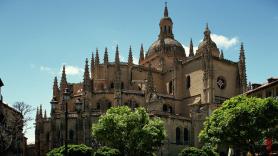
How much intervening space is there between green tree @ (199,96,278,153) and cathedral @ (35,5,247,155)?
17.7 m

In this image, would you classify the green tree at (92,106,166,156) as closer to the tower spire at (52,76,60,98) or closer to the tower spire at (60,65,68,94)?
the tower spire at (60,65,68,94)

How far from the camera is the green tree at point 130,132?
4791 centimetres

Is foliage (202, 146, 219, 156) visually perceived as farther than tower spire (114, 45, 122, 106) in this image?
No

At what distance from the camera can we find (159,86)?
2859 inches

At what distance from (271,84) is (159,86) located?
27.6m

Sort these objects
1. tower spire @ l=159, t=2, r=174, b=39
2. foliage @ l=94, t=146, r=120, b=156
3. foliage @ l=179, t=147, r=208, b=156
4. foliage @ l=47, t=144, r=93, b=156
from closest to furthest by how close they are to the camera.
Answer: foliage @ l=94, t=146, r=120, b=156 → foliage @ l=47, t=144, r=93, b=156 → foliage @ l=179, t=147, r=208, b=156 → tower spire @ l=159, t=2, r=174, b=39

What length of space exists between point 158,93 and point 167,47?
15096 millimetres

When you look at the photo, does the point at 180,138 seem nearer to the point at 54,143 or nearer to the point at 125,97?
the point at 125,97

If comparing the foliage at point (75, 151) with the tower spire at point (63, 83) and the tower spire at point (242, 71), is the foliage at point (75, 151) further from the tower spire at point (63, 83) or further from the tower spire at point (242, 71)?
the tower spire at point (242, 71)

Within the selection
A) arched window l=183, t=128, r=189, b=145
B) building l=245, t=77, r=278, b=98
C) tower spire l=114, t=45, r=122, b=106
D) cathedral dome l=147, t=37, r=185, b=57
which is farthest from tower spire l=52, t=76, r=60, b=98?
building l=245, t=77, r=278, b=98

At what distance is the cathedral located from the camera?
201ft

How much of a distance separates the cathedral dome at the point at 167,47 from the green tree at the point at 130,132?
101 feet

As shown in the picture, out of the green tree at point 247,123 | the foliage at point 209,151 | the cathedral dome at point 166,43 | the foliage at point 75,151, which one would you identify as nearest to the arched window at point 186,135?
the foliage at point 209,151

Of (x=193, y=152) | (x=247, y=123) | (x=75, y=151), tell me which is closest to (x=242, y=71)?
(x=193, y=152)
